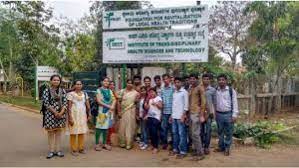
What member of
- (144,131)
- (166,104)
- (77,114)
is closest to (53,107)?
(77,114)

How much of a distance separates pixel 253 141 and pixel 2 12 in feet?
100

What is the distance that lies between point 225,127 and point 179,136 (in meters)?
0.91

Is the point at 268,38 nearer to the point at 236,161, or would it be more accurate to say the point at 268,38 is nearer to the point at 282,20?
the point at 282,20

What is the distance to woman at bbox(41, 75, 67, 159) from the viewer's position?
9.10m

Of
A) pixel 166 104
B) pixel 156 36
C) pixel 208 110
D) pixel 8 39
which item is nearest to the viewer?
pixel 208 110

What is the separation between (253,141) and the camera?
1023 centimetres

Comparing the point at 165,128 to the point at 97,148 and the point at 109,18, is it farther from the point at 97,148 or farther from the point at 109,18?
the point at 109,18

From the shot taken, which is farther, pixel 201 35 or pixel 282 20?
pixel 282 20

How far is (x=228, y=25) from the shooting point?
26469 mm

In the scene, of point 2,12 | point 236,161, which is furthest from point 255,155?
point 2,12

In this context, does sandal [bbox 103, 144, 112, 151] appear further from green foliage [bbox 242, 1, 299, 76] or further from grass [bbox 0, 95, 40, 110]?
grass [bbox 0, 95, 40, 110]

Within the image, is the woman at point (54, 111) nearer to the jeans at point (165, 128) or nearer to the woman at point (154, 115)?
the woman at point (154, 115)

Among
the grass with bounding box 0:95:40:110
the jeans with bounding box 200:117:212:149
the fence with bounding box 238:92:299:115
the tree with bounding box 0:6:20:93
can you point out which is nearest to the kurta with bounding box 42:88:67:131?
the jeans with bounding box 200:117:212:149

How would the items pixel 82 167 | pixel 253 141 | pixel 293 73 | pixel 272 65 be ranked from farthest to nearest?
pixel 293 73 < pixel 272 65 < pixel 253 141 < pixel 82 167
